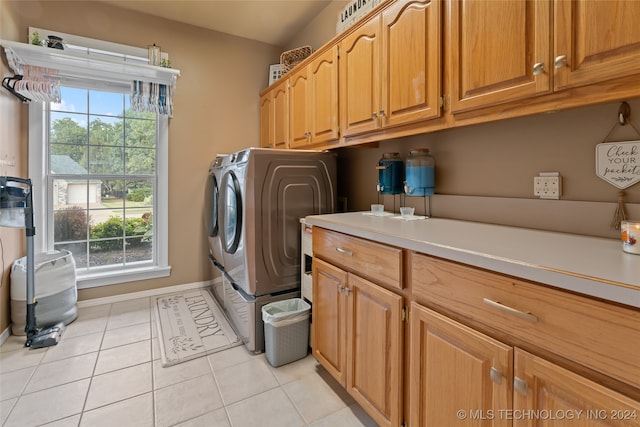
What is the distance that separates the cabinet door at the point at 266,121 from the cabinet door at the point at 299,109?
0.51 metres

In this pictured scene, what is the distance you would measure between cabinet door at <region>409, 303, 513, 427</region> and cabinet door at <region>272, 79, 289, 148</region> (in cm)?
214

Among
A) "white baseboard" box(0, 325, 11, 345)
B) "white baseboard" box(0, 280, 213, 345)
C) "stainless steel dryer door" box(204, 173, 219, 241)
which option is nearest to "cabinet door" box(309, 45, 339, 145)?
"stainless steel dryer door" box(204, 173, 219, 241)

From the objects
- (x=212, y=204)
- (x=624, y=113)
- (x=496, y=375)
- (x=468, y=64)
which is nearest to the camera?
(x=496, y=375)

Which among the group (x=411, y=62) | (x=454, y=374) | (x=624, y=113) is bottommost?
(x=454, y=374)

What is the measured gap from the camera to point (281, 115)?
2904mm

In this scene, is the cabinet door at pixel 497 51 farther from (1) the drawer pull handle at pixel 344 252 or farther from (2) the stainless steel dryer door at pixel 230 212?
(2) the stainless steel dryer door at pixel 230 212

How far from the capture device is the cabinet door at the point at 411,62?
140 centimetres

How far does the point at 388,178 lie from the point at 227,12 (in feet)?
7.73

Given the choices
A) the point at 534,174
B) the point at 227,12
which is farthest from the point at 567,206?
the point at 227,12

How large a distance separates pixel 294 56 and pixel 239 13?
72 centimetres

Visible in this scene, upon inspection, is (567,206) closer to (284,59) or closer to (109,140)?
(284,59)

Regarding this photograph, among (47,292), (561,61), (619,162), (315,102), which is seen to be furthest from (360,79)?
(47,292)

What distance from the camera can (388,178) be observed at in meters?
2.01

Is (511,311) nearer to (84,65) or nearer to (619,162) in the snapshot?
(619,162)
